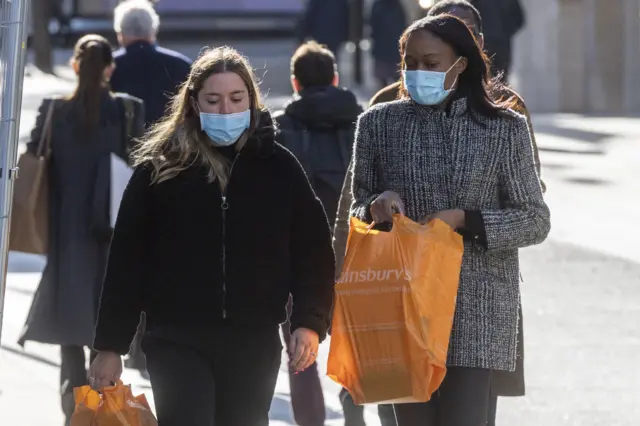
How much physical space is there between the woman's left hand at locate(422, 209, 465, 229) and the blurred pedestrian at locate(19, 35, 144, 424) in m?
2.83

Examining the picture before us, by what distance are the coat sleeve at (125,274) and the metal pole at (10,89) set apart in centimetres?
31

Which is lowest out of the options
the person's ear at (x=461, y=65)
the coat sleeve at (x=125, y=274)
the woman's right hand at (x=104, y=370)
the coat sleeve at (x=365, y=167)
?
the woman's right hand at (x=104, y=370)

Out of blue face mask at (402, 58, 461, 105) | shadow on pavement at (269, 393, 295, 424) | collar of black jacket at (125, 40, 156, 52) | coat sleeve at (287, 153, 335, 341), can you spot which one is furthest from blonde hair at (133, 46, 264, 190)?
collar of black jacket at (125, 40, 156, 52)

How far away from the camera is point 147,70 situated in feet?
25.8

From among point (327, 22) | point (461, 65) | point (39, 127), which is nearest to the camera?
point (461, 65)

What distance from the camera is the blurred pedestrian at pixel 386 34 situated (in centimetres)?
2100

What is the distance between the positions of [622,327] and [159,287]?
5.35m

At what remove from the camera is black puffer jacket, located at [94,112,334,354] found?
14.0 feet

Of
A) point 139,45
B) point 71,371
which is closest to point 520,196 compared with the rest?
point 71,371

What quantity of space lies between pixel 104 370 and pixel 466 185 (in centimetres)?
110

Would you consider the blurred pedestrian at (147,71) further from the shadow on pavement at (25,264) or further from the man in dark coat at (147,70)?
the shadow on pavement at (25,264)

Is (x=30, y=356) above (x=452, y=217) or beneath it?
beneath

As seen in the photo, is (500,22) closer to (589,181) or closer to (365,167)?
(589,181)

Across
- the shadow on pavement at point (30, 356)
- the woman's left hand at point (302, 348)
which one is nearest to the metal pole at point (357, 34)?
the shadow on pavement at point (30, 356)
